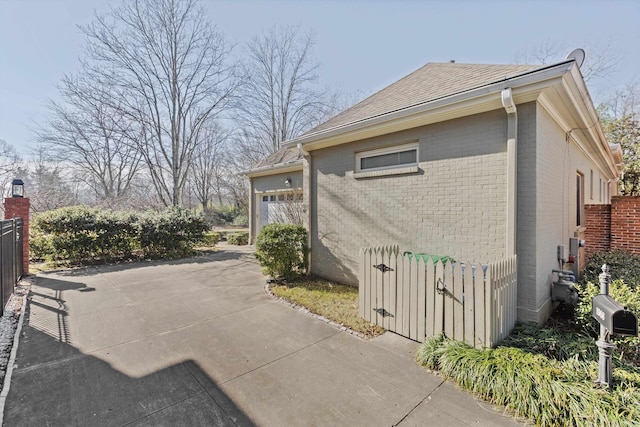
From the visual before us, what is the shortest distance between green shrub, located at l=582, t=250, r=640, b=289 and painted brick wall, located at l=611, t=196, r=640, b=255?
1.41 feet

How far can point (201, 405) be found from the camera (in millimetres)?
2598

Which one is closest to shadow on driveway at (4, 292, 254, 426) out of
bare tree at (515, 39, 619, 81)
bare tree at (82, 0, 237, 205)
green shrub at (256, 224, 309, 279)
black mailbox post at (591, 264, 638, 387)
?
black mailbox post at (591, 264, 638, 387)

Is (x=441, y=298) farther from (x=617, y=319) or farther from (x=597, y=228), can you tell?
(x=597, y=228)

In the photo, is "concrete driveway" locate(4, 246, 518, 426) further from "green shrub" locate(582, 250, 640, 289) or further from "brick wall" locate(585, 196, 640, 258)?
"brick wall" locate(585, 196, 640, 258)

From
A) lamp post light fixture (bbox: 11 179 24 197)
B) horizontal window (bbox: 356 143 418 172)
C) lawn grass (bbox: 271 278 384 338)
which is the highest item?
horizontal window (bbox: 356 143 418 172)

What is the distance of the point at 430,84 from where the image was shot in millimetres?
5691

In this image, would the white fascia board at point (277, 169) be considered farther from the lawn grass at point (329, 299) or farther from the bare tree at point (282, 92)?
the bare tree at point (282, 92)

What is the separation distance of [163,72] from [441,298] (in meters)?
18.2

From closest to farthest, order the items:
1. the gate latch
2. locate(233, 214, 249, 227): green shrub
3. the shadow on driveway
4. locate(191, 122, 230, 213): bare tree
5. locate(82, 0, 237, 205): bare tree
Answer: the shadow on driveway < the gate latch < locate(82, 0, 237, 205): bare tree < locate(191, 122, 230, 213): bare tree < locate(233, 214, 249, 227): green shrub

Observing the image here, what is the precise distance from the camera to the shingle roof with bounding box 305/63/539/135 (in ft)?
14.8

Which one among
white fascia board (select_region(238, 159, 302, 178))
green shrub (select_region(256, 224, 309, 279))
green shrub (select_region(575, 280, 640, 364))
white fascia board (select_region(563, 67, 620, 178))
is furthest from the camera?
white fascia board (select_region(238, 159, 302, 178))

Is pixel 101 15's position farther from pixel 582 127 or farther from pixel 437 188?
pixel 582 127

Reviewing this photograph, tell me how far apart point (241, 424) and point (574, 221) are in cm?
858

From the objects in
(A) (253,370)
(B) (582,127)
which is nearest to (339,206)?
(A) (253,370)
